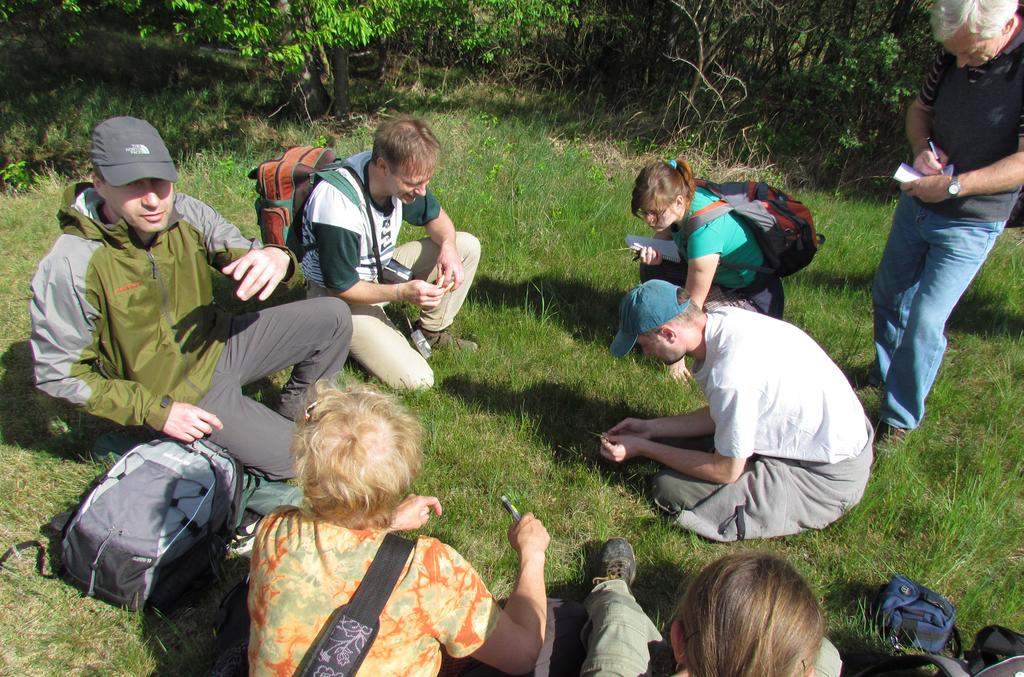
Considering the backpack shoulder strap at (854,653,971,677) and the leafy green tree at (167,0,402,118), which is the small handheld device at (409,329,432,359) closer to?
the backpack shoulder strap at (854,653,971,677)

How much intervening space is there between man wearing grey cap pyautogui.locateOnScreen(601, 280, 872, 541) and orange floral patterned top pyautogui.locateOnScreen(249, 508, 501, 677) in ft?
4.51

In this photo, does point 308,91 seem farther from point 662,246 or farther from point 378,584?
point 378,584

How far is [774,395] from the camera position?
278cm

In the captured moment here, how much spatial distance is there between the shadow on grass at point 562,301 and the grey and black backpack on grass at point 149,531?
2457 mm

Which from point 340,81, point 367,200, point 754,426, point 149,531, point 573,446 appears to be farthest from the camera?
point 340,81

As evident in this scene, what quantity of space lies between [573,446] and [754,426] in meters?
1.06

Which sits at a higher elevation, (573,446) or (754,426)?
(754,426)

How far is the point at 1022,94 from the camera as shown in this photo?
116 inches

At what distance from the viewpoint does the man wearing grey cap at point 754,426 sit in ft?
9.01

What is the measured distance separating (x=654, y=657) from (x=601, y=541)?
22.5 inches

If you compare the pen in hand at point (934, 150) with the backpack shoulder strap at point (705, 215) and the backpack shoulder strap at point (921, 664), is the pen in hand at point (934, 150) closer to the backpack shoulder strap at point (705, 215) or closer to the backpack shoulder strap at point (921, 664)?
the backpack shoulder strap at point (705, 215)

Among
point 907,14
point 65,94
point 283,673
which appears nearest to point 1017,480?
point 283,673

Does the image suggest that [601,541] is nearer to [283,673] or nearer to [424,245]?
[283,673]

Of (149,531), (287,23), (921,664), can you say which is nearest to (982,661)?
(921,664)
